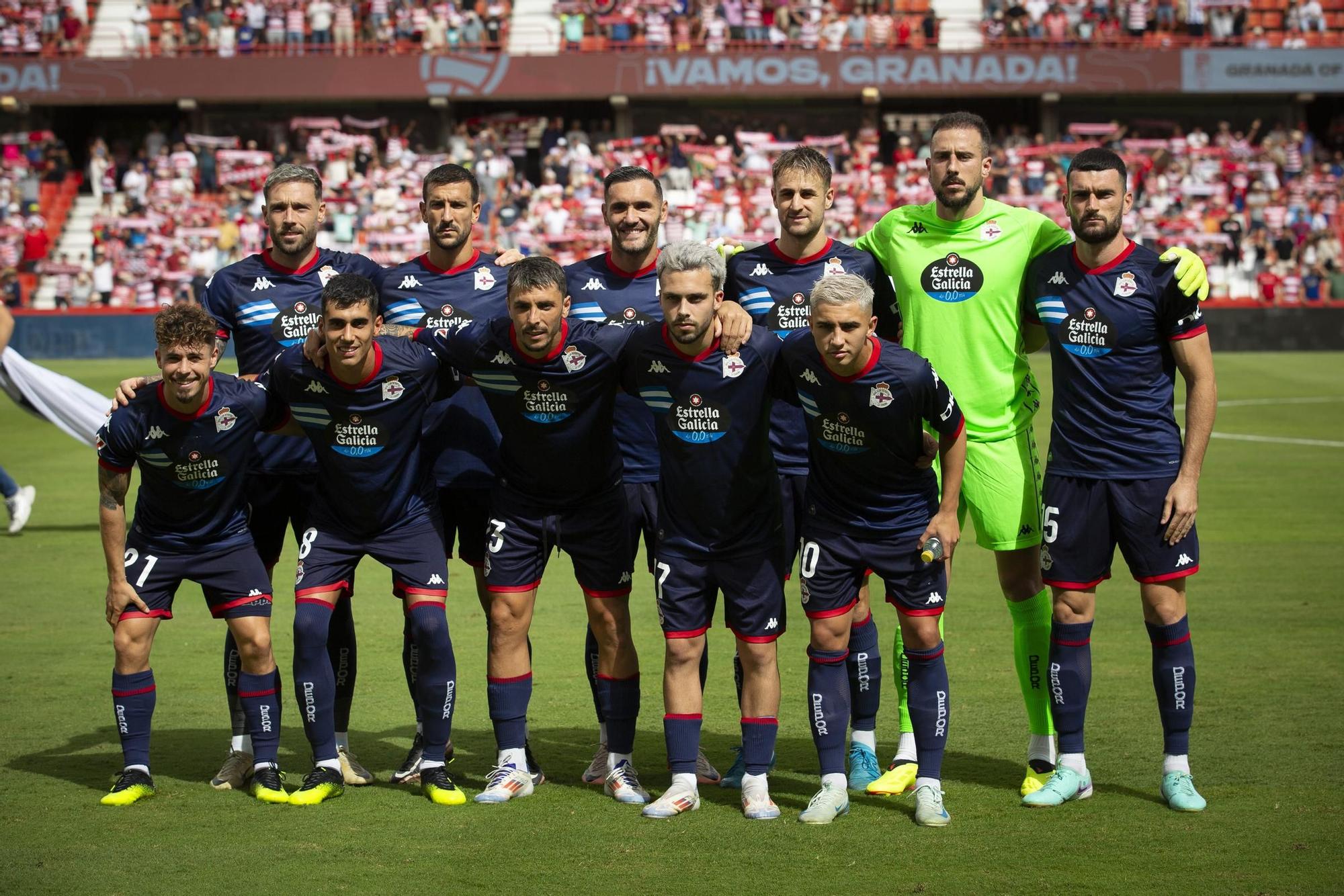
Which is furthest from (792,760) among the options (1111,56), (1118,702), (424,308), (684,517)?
(1111,56)

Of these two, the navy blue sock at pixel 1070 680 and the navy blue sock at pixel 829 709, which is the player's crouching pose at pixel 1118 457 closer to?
the navy blue sock at pixel 1070 680

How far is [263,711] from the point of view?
6.25 m

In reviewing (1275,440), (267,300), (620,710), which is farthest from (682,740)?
(1275,440)

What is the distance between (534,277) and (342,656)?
79.6 inches

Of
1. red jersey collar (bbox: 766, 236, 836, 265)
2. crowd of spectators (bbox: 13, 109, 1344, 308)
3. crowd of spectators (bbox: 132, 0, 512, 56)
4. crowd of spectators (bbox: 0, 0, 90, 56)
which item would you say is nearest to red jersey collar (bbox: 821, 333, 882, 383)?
red jersey collar (bbox: 766, 236, 836, 265)

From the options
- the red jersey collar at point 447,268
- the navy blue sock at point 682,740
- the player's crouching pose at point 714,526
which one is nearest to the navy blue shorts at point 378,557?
the player's crouching pose at point 714,526

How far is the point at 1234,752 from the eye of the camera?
6.60 m

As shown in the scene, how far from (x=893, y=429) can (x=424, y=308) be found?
232cm

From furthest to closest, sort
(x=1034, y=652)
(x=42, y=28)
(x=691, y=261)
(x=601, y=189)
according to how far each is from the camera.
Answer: (x=42, y=28) → (x=601, y=189) → (x=1034, y=652) → (x=691, y=261)

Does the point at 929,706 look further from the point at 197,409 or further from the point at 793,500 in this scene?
the point at 197,409

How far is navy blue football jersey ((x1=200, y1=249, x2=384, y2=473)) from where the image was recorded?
679cm

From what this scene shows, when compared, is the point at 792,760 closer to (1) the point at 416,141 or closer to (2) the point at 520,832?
(2) the point at 520,832

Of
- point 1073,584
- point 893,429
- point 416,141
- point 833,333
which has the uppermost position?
point 416,141

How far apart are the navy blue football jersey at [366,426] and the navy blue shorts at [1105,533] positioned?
2.69m
